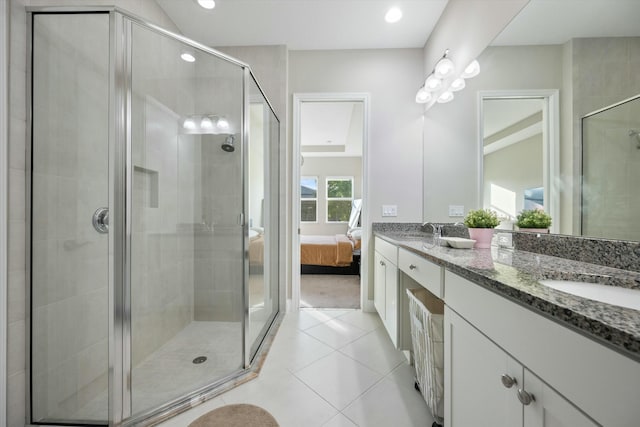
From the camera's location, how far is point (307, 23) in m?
2.19

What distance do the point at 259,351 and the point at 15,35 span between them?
2.12 meters

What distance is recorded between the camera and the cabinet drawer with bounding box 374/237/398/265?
1725 mm

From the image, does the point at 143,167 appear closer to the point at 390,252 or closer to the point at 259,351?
the point at 259,351

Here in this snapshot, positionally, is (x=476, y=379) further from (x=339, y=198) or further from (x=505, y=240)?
(x=339, y=198)

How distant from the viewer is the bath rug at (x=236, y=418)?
3.86ft

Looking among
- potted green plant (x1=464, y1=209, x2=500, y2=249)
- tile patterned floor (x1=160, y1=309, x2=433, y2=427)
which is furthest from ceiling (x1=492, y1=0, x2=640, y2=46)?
tile patterned floor (x1=160, y1=309, x2=433, y2=427)

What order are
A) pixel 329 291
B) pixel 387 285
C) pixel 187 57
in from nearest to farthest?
pixel 187 57 → pixel 387 285 → pixel 329 291

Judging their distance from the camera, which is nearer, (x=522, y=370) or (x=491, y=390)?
(x=522, y=370)

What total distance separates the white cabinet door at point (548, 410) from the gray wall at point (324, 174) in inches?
230

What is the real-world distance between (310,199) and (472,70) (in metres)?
4.98

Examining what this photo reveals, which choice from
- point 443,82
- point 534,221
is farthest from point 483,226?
point 443,82

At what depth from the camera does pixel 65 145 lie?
3.91 feet

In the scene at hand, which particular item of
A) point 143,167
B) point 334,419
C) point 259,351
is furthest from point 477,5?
point 259,351

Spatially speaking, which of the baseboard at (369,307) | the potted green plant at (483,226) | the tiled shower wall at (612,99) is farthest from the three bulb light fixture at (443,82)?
the baseboard at (369,307)
